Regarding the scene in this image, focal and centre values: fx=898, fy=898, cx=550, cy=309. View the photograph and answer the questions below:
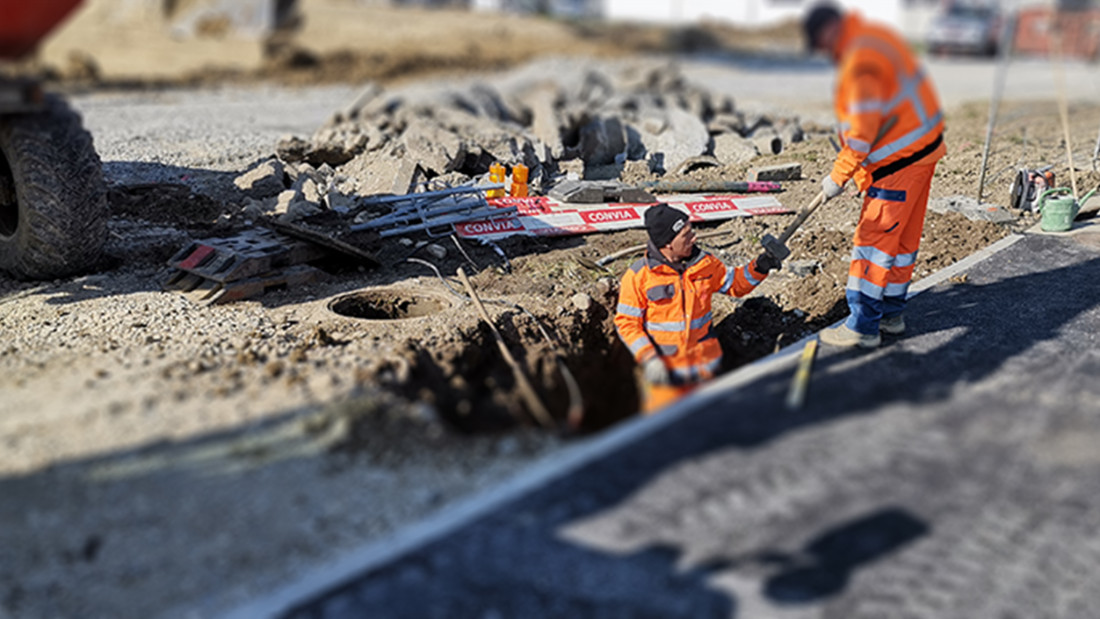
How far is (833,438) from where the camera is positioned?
14.0 ft

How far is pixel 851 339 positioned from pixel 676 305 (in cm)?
111

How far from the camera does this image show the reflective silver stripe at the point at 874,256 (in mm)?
5512

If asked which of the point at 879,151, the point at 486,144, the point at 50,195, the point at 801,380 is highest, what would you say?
the point at 879,151

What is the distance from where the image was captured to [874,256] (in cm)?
555

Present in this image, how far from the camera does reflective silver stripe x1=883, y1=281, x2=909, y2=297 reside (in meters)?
5.65

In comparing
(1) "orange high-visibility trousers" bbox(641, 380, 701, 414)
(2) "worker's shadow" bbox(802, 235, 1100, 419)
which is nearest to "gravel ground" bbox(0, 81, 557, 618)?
(1) "orange high-visibility trousers" bbox(641, 380, 701, 414)

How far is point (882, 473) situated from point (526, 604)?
1.75 metres

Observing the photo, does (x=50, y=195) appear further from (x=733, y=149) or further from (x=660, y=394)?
(x=733, y=149)

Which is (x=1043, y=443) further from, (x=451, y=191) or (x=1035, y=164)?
(x=1035, y=164)

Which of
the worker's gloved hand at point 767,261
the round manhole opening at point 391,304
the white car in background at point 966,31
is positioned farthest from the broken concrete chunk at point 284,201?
the white car in background at point 966,31

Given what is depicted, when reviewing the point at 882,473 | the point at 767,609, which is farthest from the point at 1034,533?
the point at 767,609

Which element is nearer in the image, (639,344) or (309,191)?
(639,344)

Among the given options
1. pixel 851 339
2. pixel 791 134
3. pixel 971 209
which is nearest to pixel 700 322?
pixel 851 339

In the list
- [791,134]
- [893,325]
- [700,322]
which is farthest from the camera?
[791,134]
